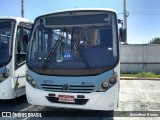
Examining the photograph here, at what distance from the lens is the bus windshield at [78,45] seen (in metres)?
6.02

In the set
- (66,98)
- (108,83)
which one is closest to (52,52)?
(66,98)

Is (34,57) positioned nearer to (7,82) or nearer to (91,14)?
(7,82)

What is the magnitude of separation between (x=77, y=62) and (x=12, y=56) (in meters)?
1.96

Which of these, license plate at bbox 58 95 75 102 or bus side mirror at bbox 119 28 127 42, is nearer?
license plate at bbox 58 95 75 102

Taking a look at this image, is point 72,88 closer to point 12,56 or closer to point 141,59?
point 12,56

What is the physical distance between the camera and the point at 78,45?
6.22m

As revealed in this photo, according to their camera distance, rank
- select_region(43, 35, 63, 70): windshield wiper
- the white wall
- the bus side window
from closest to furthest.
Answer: select_region(43, 35, 63, 70): windshield wiper, the bus side window, the white wall

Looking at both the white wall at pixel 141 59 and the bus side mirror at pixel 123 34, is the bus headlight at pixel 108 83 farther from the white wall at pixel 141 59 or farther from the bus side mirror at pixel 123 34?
the white wall at pixel 141 59

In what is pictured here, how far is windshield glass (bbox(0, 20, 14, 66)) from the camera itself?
7.02 m

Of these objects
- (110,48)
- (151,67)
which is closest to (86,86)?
(110,48)

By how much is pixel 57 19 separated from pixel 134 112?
10.7 feet

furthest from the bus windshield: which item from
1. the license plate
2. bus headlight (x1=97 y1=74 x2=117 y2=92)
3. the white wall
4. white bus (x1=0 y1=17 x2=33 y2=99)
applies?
the white wall

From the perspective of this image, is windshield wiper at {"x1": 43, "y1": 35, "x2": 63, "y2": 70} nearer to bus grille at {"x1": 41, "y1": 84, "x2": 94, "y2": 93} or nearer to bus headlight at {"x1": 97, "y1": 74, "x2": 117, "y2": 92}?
bus grille at {"x1": 41, "y1": 84, "x2": 94, "y2": 93}

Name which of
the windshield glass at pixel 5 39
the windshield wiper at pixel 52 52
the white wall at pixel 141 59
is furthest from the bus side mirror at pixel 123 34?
the white wall at pixel 141 59
